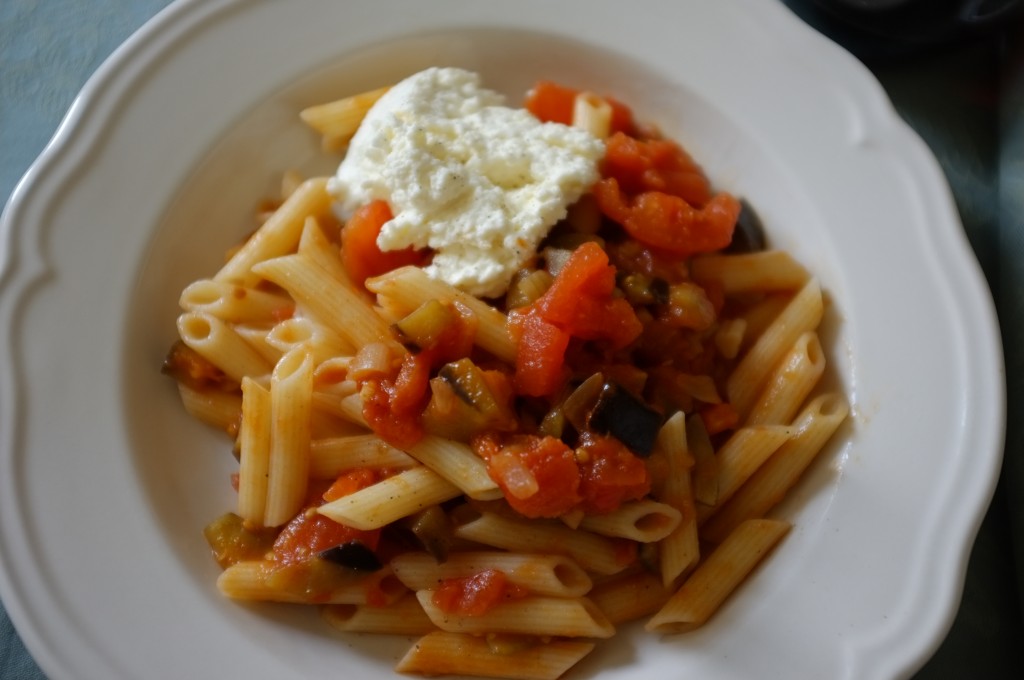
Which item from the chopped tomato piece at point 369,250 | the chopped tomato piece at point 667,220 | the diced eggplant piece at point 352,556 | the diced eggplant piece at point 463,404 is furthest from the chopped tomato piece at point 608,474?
the chopped tomato piece at point 369,250

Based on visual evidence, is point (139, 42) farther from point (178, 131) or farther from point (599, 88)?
point (599, 88)

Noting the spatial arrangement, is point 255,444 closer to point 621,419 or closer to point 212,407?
point 212,407

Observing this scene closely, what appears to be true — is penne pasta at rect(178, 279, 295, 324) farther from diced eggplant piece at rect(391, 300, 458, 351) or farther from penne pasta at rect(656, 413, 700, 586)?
penne pasta at rect(656, 413, 700, 586)

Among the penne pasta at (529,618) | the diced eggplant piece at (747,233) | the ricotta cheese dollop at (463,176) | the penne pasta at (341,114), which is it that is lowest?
the penne pasta at (529,618)

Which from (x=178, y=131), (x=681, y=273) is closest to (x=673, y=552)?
(x=681, y=273)

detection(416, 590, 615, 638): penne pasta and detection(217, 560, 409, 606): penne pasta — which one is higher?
detection(217, 560, 409, 606): penne pasta

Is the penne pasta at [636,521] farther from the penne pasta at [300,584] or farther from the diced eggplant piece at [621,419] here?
the penne pasta at [300,584]

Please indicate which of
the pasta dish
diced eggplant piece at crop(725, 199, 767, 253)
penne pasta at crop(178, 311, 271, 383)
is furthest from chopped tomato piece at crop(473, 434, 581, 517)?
diced eggplant piece at crop(725, 199, 767, 253)
